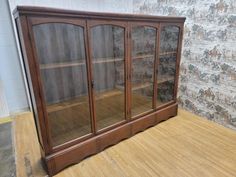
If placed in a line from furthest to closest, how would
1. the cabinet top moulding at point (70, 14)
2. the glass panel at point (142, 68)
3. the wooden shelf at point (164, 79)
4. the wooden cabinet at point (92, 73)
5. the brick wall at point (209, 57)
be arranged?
the wooden shelf at point (164, 79) < the brick wall at point (209, 57) < the glass panel at point (142, 68) < the wooden cabinet at point (92, 73) < the cabinet top moulding at point (70, 14)

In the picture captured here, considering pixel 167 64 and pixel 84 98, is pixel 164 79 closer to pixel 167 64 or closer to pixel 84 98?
pixel 167 64

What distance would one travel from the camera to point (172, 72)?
98.5 inches

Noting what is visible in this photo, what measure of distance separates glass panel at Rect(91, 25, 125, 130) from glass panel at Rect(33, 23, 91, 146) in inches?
5.9

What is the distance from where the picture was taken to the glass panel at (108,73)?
1770 mm

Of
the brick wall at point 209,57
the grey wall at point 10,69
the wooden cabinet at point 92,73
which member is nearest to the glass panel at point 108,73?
the wooden cabinet at point 92,73

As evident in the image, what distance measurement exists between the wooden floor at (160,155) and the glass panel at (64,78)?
385 mm

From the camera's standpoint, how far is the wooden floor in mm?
1674

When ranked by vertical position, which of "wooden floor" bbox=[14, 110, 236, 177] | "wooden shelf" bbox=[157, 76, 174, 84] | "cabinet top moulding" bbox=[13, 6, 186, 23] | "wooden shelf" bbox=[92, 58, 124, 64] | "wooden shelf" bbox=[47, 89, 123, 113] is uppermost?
"cabinet top moulding" bbox=[13, 6, 186, 23]

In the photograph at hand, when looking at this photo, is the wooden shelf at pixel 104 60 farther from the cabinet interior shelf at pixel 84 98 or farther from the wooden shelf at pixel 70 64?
the cabinet interior shelf at pixel 84 98

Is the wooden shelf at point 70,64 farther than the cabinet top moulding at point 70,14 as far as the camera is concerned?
Yes

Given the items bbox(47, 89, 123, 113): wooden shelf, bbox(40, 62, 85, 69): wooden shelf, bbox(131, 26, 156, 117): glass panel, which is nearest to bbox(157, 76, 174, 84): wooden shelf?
bbox(131, 26, 156, 117): glass panel

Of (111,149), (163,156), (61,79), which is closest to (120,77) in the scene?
(61,79)

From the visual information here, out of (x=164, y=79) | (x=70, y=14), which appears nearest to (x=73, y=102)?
(x=70, y=14)

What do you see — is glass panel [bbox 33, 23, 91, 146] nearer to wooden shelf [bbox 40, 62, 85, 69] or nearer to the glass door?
wooden shelf [bbox 40, 62, 85, 69]
